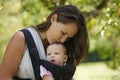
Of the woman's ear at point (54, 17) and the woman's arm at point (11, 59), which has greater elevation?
the woman's ear at point (54, 17)

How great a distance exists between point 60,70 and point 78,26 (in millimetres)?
377

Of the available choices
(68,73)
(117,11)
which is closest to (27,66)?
(68,73)

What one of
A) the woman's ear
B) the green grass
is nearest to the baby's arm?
the woman's ear

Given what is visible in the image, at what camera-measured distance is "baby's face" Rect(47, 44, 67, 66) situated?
3.73 m

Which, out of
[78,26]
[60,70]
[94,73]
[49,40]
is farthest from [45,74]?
[94,73]

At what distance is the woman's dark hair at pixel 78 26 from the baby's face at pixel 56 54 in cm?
8

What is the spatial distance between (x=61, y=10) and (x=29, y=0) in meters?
3.07

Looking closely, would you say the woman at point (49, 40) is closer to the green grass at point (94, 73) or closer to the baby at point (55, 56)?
the baby at point (55, 56)

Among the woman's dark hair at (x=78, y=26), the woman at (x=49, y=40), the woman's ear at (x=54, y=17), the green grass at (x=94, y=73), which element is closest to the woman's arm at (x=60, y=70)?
the woman at (x=49, y=40)

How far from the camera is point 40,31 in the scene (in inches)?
149

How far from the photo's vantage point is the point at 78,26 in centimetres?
373

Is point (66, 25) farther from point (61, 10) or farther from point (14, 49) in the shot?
point (14, 49)

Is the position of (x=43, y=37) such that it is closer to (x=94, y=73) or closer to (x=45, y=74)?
(x=45, y=74)

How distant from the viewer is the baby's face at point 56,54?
3732 mm
